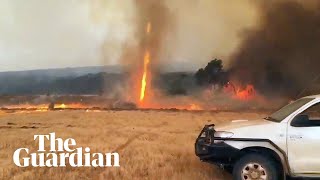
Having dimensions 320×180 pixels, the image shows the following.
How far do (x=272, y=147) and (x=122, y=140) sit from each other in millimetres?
7263

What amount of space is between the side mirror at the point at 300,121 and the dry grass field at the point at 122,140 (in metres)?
2.13

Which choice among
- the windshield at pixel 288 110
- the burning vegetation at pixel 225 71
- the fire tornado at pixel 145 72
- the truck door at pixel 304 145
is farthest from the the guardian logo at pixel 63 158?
the fire tornado at pixel 145 72

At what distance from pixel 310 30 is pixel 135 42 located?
8917 millimetres

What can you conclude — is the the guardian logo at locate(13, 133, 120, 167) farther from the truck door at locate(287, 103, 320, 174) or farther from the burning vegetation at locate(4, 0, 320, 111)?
the burning vegetation at locate(4, 0, 320, 111)

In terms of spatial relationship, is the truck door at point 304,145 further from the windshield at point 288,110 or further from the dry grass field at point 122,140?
the dry grass field at point 122,140

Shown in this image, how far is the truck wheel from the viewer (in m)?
7.51

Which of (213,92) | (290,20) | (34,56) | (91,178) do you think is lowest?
(91,178)

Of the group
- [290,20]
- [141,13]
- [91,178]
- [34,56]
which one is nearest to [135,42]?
[141,13]

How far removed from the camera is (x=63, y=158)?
10.8 metres

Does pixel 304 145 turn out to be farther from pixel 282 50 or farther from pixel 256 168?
pixel 282 50

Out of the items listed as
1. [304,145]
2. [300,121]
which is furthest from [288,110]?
[304,145]

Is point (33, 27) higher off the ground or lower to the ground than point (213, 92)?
higher

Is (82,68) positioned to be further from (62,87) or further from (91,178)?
(91,178)

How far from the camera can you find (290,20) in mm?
23141
